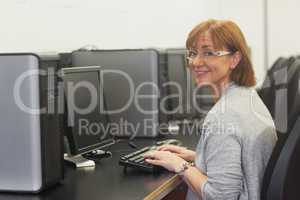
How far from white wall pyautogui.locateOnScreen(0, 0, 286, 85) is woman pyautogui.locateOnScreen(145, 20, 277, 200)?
939mm

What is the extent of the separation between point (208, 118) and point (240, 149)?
156mm

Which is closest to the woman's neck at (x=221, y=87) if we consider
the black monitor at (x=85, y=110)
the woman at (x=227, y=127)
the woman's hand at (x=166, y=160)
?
the woman at (x=227, y=127)

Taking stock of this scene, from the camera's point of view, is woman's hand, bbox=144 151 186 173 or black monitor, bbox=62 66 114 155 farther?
A: black monitor, bbox=62 66 114 155

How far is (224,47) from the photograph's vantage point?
5.33 feet

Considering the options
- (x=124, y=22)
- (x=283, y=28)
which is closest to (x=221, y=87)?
(x=124, y=22)

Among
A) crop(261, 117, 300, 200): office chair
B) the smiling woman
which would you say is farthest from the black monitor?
crop(261, 117, 300, 200): office chair

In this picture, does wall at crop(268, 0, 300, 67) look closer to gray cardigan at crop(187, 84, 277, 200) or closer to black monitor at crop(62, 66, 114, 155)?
black monitor at crop(62, 66, 114, 155)

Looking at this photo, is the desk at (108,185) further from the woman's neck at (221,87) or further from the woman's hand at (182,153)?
the woman's neck at (221,87)

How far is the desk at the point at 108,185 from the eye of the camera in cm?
152

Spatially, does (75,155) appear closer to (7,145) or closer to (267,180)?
(7,145)

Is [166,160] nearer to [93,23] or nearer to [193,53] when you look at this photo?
[193,53]

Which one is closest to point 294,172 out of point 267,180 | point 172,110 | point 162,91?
point 267,180

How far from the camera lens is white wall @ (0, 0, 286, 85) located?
2.31 metres

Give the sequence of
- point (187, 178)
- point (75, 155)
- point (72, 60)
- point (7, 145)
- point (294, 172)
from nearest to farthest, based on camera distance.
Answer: point (294, 172), point (7, 145), point (187, 178), point (75, 155), point (72, 60)
